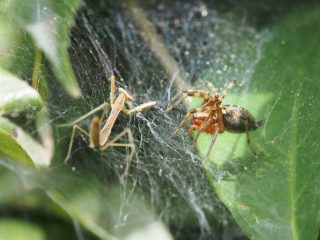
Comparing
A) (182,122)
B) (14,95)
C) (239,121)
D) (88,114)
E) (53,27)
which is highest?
(53,27)

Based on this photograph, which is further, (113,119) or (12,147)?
(113,119)

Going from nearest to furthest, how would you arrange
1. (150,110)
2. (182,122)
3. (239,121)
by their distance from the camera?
(239,121) < (182,122) < (150,110)

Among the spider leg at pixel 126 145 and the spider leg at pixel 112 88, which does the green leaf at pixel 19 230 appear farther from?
the spider leg at pixel 112 88

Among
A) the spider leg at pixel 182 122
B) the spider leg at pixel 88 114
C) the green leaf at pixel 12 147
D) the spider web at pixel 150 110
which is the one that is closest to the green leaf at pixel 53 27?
the spider web at pixel 150 110

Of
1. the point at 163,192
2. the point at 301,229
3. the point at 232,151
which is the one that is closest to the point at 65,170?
the point at 163,192

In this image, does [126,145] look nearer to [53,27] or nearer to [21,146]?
[21,146]

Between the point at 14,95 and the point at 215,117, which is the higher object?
the point at 14,95

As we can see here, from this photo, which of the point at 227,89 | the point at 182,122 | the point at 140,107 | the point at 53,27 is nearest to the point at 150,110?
the point at 140,107
